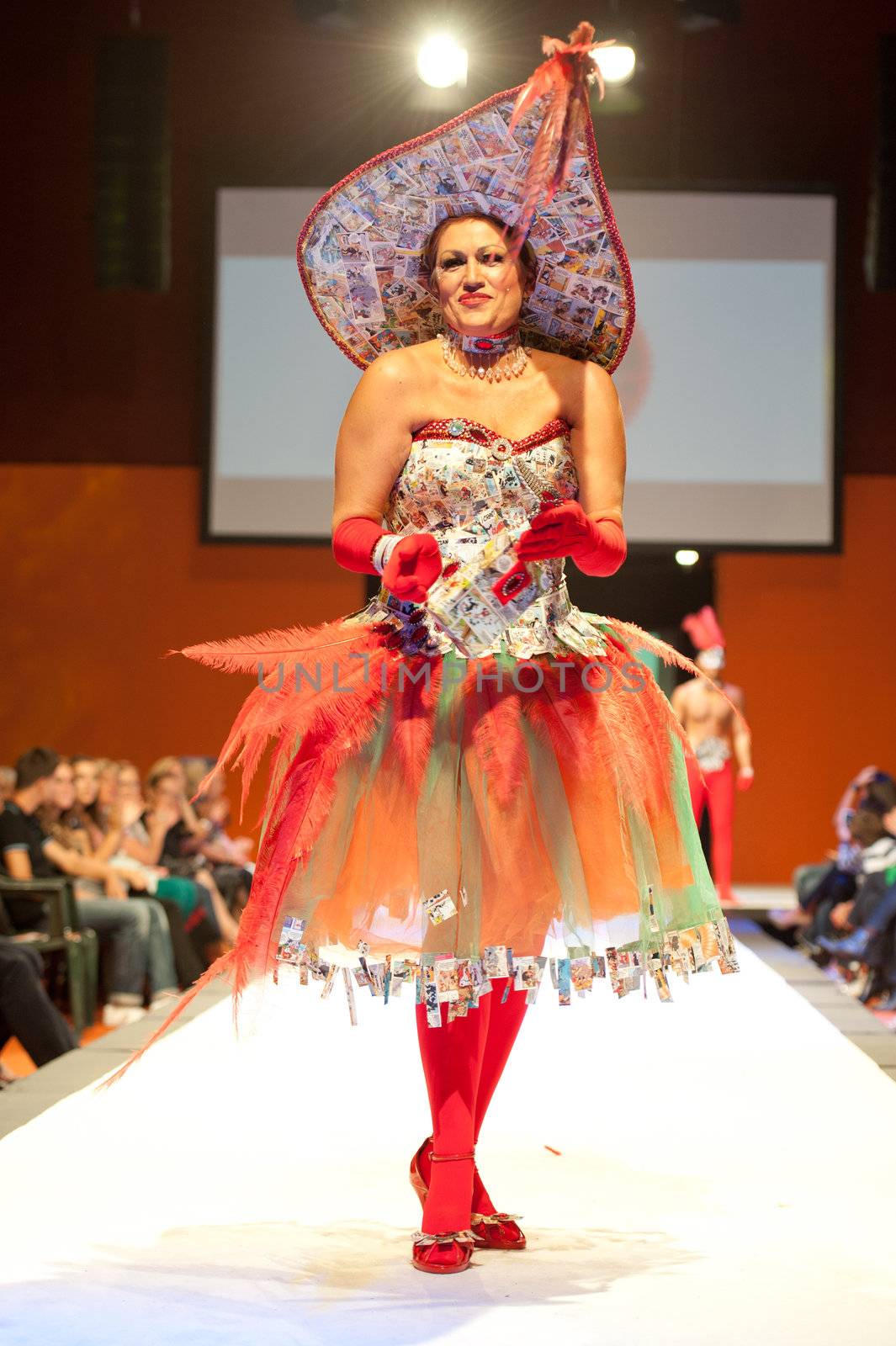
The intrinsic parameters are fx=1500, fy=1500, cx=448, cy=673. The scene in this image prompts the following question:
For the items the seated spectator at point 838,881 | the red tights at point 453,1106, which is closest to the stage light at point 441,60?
the seated spectator at point 838,881

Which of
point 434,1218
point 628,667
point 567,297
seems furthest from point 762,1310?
point 567,297

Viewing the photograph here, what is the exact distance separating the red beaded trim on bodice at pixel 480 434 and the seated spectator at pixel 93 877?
2.62m

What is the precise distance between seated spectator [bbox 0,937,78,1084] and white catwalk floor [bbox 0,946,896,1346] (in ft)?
1.30

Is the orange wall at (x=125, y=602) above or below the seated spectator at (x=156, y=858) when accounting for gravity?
above

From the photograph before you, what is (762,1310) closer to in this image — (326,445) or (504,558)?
(504,558)

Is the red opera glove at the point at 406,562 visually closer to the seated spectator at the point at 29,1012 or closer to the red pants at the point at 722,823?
the seated spectator at the point at 29,1012

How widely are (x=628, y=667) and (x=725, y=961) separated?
0.37 metres

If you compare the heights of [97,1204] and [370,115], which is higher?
[370,115]

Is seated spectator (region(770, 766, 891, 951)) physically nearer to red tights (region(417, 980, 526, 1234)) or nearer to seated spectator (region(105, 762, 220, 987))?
seated spectator (region(105, 762, 220, 987))

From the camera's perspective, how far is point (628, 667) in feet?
6.00

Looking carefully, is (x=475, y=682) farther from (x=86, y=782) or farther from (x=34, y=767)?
(x=86, y=782)

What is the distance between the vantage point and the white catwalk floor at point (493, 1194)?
56.7 inches

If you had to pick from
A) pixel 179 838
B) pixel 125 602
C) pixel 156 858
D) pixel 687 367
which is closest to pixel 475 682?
pixel 156 858

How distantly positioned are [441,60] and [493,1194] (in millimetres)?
5688
